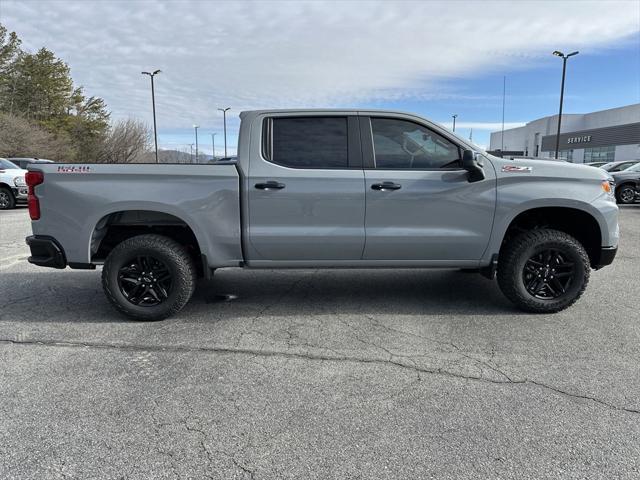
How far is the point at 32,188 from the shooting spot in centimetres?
426

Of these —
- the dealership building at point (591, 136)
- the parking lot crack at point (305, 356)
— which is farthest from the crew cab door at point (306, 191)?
the dealership building at point (591, 136)

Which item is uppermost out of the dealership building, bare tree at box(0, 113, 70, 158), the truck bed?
the dealership building

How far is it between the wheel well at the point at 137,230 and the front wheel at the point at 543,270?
2.97 metres

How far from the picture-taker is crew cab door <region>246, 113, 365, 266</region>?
14.0 ft

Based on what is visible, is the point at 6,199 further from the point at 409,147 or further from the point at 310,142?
the point at 409,147

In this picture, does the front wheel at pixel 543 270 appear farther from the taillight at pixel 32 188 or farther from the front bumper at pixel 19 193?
the front bumper at pixel 19 193

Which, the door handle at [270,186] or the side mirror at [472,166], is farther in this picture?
the door handle at [270,186]

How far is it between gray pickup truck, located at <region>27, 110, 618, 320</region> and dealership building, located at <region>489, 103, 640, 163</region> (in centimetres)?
5080

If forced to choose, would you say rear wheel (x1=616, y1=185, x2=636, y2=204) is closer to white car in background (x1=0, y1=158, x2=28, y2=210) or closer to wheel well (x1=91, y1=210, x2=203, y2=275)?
wheel well (x1=91, y1=210, x2=203, y2=275)

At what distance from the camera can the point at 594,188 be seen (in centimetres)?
445

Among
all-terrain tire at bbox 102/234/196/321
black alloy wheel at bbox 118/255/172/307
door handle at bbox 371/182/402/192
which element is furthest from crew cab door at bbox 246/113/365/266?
black alloy wheel at bbox 118/255/172/307

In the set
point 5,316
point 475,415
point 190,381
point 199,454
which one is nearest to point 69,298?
point 5,316

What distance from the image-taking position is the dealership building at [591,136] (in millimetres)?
58531

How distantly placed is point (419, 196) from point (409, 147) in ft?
1.59
